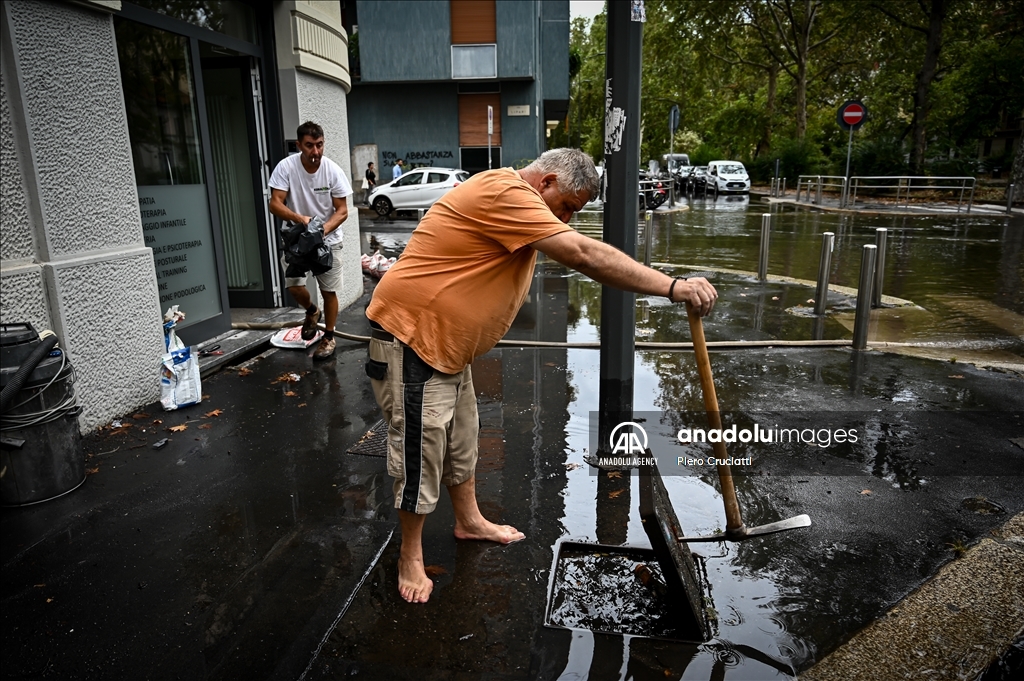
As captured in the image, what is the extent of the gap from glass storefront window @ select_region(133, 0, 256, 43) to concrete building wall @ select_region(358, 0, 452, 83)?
25243mm

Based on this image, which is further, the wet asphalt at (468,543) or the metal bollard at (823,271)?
the metal bollard at (823,271)

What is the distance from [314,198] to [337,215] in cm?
25

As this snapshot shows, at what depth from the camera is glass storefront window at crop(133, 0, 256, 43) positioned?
20.1 feet

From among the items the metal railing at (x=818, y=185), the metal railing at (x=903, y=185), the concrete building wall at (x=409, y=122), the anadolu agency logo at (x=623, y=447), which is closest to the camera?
the anadolu agency logo at (x=623, y=447)

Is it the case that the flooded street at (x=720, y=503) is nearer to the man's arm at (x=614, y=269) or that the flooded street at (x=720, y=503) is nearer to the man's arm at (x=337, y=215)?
the man's arm at (x=614, y=269)

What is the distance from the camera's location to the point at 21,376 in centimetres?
363

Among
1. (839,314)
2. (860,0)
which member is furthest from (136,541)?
(860,0)

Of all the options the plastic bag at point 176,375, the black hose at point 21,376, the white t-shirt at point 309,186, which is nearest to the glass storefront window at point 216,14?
the white t-shirt at point 309,186

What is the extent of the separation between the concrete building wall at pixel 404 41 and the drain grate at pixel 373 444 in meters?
28.9

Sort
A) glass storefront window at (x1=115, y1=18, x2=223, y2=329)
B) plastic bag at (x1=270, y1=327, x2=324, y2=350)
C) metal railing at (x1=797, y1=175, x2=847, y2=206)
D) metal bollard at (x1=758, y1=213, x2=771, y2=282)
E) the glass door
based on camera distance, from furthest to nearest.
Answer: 1. metal railing at (x1=797, y1=175, x2=847, y2=206)
2. metal bollard at (x1=758, y1=213, x2=771, y2=282)
3. the glass door
4. plastic bag at (x1=270, y1=327, x2=324, y2=350)
5. glass storefront window at (x1=115, y1=18, x2=223, y2=329)

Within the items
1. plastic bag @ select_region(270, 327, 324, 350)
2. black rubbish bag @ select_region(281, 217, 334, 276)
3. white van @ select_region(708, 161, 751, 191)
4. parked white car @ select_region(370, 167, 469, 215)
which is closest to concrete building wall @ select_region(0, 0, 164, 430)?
black rubbish bag @ select_region(281, 217, 334, 276)

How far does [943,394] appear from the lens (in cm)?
556

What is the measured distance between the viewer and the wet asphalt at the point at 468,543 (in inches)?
108

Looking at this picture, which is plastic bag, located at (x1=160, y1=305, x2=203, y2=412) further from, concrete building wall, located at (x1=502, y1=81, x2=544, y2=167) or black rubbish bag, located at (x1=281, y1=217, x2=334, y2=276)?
concrete building wall, located at (x1=502, y1=81, x2=544, y2=167)
